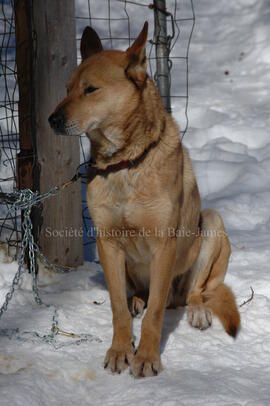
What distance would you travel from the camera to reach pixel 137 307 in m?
2.73

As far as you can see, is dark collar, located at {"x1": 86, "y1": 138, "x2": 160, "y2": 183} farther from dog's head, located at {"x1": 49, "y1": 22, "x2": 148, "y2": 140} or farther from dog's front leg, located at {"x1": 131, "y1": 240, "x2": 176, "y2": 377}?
dog's front leg, located at {"x1": 131, "y1": 240, "x2": 176, "y2": 377}

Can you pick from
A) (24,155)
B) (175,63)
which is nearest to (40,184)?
(24,155)

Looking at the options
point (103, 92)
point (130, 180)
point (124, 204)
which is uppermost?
point (103, 92)

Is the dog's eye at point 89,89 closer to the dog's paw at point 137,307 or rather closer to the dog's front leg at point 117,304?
the dog's front leg at point 117,304

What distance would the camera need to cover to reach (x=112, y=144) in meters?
2.32

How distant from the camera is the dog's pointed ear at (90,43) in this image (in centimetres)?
256

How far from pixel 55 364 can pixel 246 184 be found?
9.41 feet

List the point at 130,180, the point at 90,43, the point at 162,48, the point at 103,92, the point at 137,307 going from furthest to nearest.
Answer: the point at 162,48 < the point at 137,307 < the point at 90,43 < the point at 130,180 < the point at 103,92

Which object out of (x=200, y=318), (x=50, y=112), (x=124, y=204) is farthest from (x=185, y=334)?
(x=50, y=112)

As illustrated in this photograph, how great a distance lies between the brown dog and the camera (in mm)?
2186

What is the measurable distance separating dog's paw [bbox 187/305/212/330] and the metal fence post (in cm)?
249

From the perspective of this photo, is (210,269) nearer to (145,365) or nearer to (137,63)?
(145,365)

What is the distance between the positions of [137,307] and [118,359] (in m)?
0.62

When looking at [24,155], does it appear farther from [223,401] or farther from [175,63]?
[175,63]
